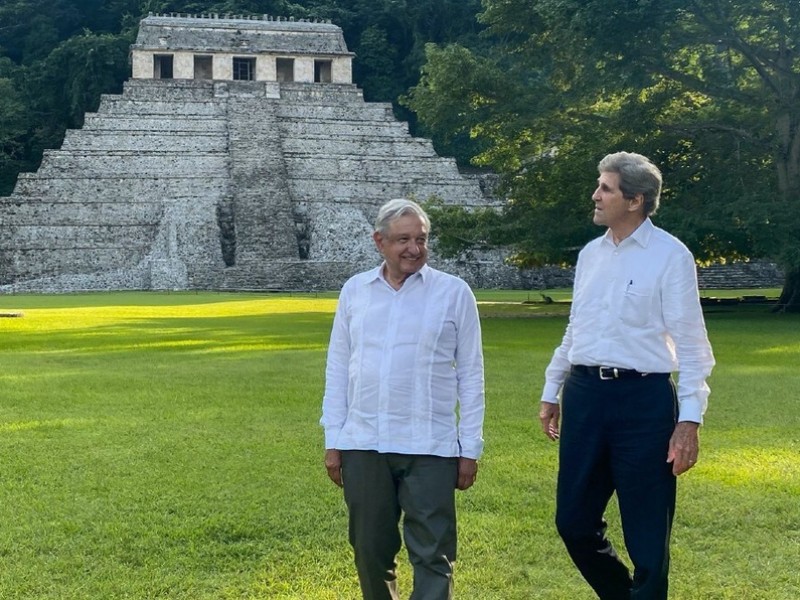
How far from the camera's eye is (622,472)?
3830 millimetres

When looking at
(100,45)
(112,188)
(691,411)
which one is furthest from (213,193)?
(691,411)

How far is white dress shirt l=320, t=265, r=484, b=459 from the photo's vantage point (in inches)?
146

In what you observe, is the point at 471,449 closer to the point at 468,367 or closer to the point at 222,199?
the point at 468,367

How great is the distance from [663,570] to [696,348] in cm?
75

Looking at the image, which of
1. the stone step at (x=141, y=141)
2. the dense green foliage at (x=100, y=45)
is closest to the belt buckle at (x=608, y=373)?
the stone step at (x=141, y=141)

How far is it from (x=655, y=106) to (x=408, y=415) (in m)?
18.5

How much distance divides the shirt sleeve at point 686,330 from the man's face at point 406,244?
85 cm

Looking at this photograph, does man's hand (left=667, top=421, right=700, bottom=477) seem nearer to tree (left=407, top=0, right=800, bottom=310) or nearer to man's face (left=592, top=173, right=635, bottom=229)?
man's face (left=592, top=173, right=635, bottom=229)

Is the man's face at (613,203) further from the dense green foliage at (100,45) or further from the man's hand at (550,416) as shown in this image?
the dense green foliage at (100,45)

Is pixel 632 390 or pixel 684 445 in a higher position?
pixel 632 390

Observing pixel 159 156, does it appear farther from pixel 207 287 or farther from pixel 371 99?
pixel 371 99

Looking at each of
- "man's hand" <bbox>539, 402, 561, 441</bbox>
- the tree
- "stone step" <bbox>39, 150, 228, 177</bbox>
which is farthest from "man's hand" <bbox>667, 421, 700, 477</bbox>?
"stone step" <bbox>39, 150, 228, 177</bbox>

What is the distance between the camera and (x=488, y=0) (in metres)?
21.7

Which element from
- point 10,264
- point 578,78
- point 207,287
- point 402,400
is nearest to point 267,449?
point 402,400
